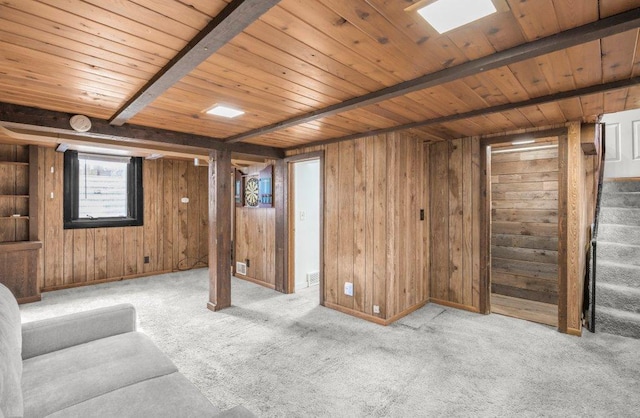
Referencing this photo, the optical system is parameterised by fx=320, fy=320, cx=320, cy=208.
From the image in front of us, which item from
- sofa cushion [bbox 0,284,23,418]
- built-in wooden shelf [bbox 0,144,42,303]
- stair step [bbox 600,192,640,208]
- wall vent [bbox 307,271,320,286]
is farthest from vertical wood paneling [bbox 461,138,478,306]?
built-in wooden shelf [bbox 0,144,42,303]

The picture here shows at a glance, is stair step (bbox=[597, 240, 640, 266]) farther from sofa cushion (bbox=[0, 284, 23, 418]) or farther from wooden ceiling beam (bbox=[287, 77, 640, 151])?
sofa cushion (bbox=[0, 284, 23, 418])

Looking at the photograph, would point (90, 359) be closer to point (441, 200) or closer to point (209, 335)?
point (209, 335)

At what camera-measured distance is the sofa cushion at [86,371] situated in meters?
1.47

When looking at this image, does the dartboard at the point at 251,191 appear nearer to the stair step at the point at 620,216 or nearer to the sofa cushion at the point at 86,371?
the sofa cushion at the point at 86,371

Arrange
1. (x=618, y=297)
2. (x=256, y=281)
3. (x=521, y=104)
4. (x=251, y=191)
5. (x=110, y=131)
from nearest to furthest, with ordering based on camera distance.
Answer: (x=521, y=104), (x=110, y=131), (x=618, y=297), (x=256, y=281), (x=251, y=191)

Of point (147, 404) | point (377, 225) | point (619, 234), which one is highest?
point (377, 225)

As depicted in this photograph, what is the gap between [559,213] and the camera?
3348 millimetres

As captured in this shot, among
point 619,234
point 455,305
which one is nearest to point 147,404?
point 455,305

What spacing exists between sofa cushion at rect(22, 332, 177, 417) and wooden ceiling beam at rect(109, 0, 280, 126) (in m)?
1.66

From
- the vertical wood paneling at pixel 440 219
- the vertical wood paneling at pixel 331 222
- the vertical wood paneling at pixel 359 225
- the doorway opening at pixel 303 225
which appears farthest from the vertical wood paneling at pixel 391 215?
the doorway opening at pixel 303 225

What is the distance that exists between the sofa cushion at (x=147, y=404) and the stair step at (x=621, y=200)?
4845 mm

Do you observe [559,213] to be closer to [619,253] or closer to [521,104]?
[619,253]

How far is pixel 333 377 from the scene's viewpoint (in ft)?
8.13

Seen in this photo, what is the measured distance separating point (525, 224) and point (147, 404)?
5.15m
